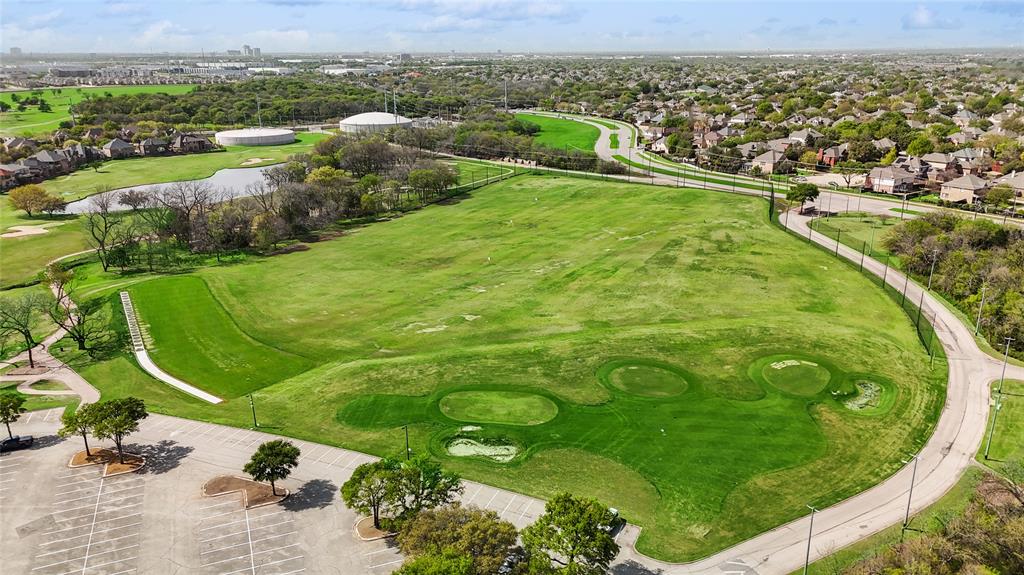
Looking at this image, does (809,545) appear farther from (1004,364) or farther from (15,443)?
(15,443)

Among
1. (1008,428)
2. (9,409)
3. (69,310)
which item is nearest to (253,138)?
(69,310)

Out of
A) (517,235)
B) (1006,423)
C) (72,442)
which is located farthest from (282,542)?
(517,235)

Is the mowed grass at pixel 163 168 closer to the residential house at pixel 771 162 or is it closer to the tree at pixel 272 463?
the residential house at pixel 771 162

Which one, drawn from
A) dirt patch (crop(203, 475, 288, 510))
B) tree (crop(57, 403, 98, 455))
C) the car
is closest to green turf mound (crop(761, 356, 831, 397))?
dirt patch (crop(203, 475, 288, 510))

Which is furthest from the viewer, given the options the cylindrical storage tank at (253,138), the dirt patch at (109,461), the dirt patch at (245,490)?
the cylindrical storage tank at (253,138)

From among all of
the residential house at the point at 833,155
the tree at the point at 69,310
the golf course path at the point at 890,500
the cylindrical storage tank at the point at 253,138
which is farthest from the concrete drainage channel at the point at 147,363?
the residential house at the point at 833,155
